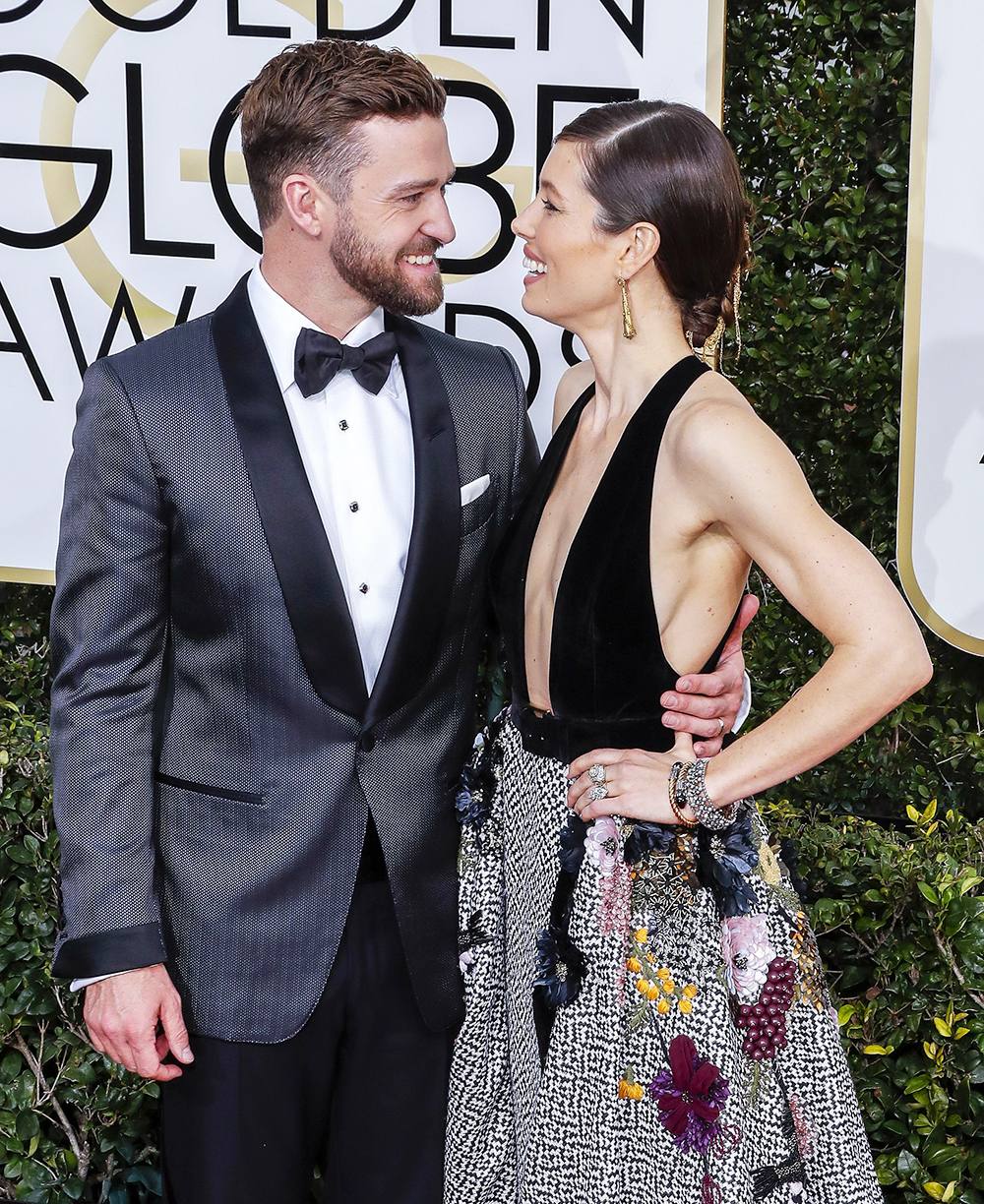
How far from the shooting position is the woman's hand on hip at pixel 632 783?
1.67 m

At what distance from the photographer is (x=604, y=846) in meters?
1.71

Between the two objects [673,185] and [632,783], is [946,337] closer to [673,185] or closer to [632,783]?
[673,185]

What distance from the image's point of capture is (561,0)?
8.41 feet

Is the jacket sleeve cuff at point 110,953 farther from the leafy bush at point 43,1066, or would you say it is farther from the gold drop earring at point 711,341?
the gold drop earring at point 711,341

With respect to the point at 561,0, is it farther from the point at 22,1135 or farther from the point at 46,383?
the point at 22,1135

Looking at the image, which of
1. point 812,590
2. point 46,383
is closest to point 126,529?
point 812,590

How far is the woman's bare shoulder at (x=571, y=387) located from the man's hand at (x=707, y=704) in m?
0.57

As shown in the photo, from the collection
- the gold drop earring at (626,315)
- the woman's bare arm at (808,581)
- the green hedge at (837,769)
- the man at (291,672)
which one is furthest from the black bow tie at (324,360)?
the green hedge at (837,769)

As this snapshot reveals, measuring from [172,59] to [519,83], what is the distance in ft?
2.43

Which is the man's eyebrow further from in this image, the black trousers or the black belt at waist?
the black trousers

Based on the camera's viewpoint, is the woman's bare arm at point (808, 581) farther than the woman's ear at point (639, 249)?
No

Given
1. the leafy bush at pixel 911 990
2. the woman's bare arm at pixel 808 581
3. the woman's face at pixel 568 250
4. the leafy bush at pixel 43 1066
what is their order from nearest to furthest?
the woman's bare arm at pixel 808 581, the woman's face at pixel 568 250, the leafy bush at pixel 911 990, the leafy bush at pixel 43 1066

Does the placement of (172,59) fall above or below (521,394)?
above

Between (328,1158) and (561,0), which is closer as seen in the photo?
(328,1158)
